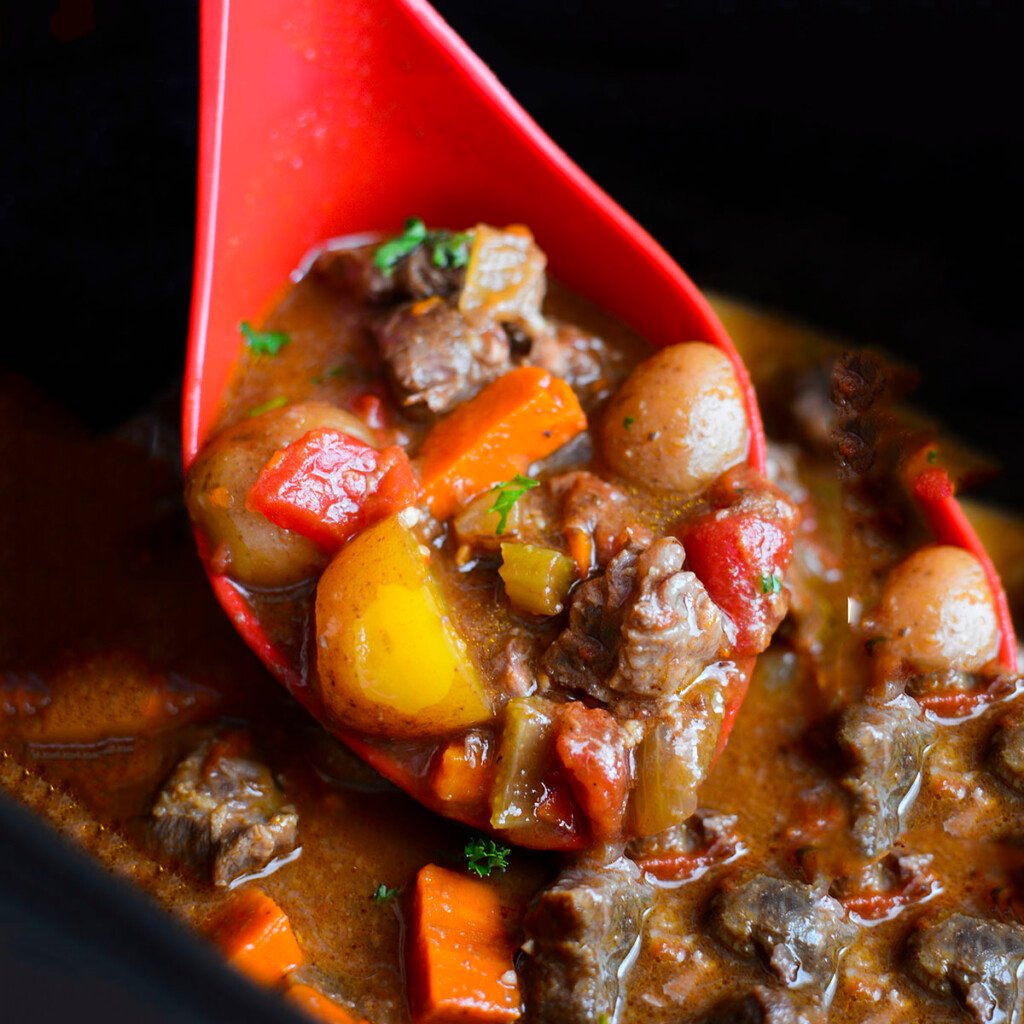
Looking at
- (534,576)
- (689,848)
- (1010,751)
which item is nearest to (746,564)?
(534,576)

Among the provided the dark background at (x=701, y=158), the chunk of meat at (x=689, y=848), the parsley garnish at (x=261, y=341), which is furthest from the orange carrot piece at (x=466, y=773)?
the dark background at (x=701, y=158)

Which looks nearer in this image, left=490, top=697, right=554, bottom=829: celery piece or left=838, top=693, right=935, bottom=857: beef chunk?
left=490, top=697, right=554, bottom=829: celery piece

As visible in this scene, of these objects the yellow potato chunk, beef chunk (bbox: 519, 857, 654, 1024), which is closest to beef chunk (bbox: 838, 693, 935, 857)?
beef chunk (bbox: 519, 857, 654, 1024)

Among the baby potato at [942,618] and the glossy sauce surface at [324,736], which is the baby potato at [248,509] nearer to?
the glossy sauce surface at [324,736]

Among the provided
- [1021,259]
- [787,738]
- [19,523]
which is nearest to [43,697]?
[19,523]

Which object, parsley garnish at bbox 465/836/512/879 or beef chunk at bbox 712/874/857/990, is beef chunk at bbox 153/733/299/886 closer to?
parsley garnish at bbox 465/836/512/879

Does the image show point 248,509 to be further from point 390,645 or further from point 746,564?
point 746,564
